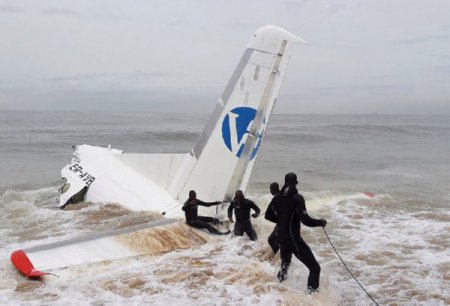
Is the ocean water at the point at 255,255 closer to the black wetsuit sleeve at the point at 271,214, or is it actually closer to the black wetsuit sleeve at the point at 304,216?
the black wetsuit sleeve at the point at 271,214

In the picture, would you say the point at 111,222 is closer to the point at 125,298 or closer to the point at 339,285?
the point at 125,298

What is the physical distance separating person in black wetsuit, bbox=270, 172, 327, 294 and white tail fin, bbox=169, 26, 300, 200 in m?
2.16

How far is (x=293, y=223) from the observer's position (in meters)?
5.45

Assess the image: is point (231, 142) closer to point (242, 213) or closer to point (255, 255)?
point (242, 213)

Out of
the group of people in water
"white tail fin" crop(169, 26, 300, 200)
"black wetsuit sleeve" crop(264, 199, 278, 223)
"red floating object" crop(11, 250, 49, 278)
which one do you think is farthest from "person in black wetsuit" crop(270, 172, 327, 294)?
"red floating object" crop(11, 250, 49, 278)

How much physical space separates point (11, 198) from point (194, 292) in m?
9.69

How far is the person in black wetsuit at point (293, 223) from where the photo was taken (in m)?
5.33

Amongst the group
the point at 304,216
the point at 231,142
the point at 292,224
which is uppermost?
the point at 231,142

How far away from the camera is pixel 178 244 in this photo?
21.8 feet

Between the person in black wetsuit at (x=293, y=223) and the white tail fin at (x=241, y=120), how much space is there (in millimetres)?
2157

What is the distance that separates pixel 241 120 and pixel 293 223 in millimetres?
2695

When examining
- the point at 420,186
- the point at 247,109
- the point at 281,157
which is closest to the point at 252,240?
the point at 247,109

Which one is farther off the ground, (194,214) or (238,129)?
(238,129)

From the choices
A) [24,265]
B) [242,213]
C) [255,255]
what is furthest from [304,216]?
[24,265]
